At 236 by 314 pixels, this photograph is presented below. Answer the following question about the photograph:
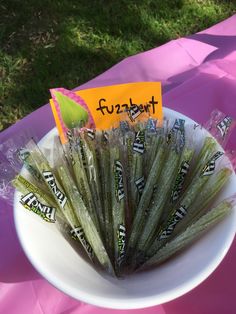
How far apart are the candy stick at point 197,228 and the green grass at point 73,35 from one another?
2.68 ft

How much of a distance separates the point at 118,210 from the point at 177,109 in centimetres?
31

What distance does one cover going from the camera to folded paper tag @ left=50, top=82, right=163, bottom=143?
554mm

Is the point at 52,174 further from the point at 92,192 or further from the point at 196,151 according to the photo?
the point at 196,151

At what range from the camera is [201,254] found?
45 cm

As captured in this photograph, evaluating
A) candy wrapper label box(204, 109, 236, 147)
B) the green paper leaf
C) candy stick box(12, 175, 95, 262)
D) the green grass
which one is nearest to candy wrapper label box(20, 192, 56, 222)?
candy stick box(12, 175, 95, 262)

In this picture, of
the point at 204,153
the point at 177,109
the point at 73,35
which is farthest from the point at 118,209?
the point at 73,35

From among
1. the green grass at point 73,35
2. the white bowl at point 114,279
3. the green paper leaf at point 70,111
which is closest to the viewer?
the white bowl at point 114,279

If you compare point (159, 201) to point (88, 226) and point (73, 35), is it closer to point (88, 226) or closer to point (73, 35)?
point (88, 226)

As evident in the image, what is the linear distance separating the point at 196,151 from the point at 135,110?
90 millimetres

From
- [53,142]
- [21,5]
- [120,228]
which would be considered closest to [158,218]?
[120,228]

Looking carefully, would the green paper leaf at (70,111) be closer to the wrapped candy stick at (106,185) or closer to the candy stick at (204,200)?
the wrapped candy stick at (106,185)

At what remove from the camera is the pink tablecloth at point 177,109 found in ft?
1.90

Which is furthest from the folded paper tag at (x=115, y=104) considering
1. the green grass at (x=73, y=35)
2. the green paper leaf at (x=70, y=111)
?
the green grass at (x=73, y=35)

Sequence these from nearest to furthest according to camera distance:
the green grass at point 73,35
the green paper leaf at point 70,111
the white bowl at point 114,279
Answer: the white bowl at point 114,279 → the green paper leaf at point 70,111 → the green grass at point 73,35
